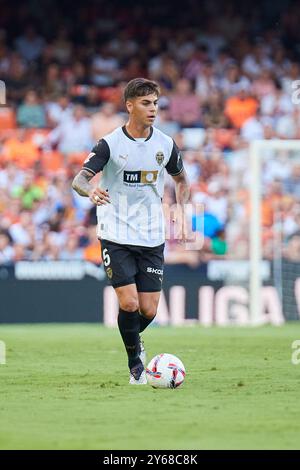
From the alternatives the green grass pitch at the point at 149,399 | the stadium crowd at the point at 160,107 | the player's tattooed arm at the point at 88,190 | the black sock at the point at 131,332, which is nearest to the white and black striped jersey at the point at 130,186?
the player's tattooed arm at the point at 88,190

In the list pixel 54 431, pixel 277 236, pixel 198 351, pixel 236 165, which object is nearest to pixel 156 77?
pixel 236 165

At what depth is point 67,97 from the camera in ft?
76.5

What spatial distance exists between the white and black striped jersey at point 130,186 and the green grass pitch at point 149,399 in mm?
1327

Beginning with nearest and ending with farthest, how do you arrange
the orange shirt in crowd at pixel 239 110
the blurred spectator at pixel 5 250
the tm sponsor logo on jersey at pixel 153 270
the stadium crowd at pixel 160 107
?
the tm sponsor logo on jersey at pixel 153 270 < the blurred spectator at pixel 5 250 < the stadium crowd at pixel 160 107 < the orange shirt in crowd at pixel 239 110

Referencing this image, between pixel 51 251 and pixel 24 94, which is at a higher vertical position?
pixel 24 94

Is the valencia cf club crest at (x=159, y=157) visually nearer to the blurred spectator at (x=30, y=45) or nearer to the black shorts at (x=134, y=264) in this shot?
the black shorts at (x=134, y=264)

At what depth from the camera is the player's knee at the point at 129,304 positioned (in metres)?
9.50

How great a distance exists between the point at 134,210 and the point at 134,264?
18.5 inches

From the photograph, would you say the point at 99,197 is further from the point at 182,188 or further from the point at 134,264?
the point at 182,188

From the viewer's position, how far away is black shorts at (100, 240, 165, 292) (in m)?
9.56

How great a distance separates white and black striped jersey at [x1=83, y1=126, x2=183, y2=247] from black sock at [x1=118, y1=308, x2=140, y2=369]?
25.1 inches

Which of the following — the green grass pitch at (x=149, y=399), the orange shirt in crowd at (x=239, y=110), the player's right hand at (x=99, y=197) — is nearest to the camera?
the green grass pitch at (x=149, y=399)

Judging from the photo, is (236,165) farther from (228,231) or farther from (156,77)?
(156,77)
